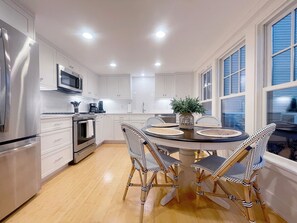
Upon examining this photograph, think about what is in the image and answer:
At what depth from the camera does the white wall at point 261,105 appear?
1504mm

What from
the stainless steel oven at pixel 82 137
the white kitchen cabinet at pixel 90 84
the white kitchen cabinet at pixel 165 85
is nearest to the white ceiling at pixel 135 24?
the white kitchen cabinet at pixel 90 84

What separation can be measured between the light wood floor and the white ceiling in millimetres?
2145

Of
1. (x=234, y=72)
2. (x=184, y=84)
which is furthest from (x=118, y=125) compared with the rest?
(x=234, y=72)

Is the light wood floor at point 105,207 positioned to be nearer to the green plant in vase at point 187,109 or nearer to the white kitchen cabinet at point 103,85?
the green plant in vase at point 187,109

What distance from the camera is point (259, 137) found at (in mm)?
1165

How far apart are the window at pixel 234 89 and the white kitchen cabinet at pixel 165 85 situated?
206cm

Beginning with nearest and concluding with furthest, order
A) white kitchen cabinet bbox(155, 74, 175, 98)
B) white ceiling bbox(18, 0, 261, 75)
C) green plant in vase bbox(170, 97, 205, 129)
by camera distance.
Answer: white ceiling bbox(18, 0, 261, 75)
green plant in vase bbox(170, 97, 205, 129)
white kitchen cabinet bbox(155, 74, 175, 98)

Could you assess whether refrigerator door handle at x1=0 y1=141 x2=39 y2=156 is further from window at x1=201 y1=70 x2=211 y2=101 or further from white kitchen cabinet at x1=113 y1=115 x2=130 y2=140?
window at x1=201 y1=70 x2=211 y2=101

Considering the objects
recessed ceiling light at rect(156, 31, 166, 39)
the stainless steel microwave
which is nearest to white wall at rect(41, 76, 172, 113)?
the stainless steel microwave

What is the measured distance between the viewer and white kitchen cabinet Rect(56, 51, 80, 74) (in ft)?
10.2

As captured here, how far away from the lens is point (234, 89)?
2752 millimetres

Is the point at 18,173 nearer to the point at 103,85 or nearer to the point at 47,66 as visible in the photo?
the point at 47,66

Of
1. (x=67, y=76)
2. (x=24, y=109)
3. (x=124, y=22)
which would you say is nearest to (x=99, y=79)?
(x=67, y=76)

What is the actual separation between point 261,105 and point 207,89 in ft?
7.37
